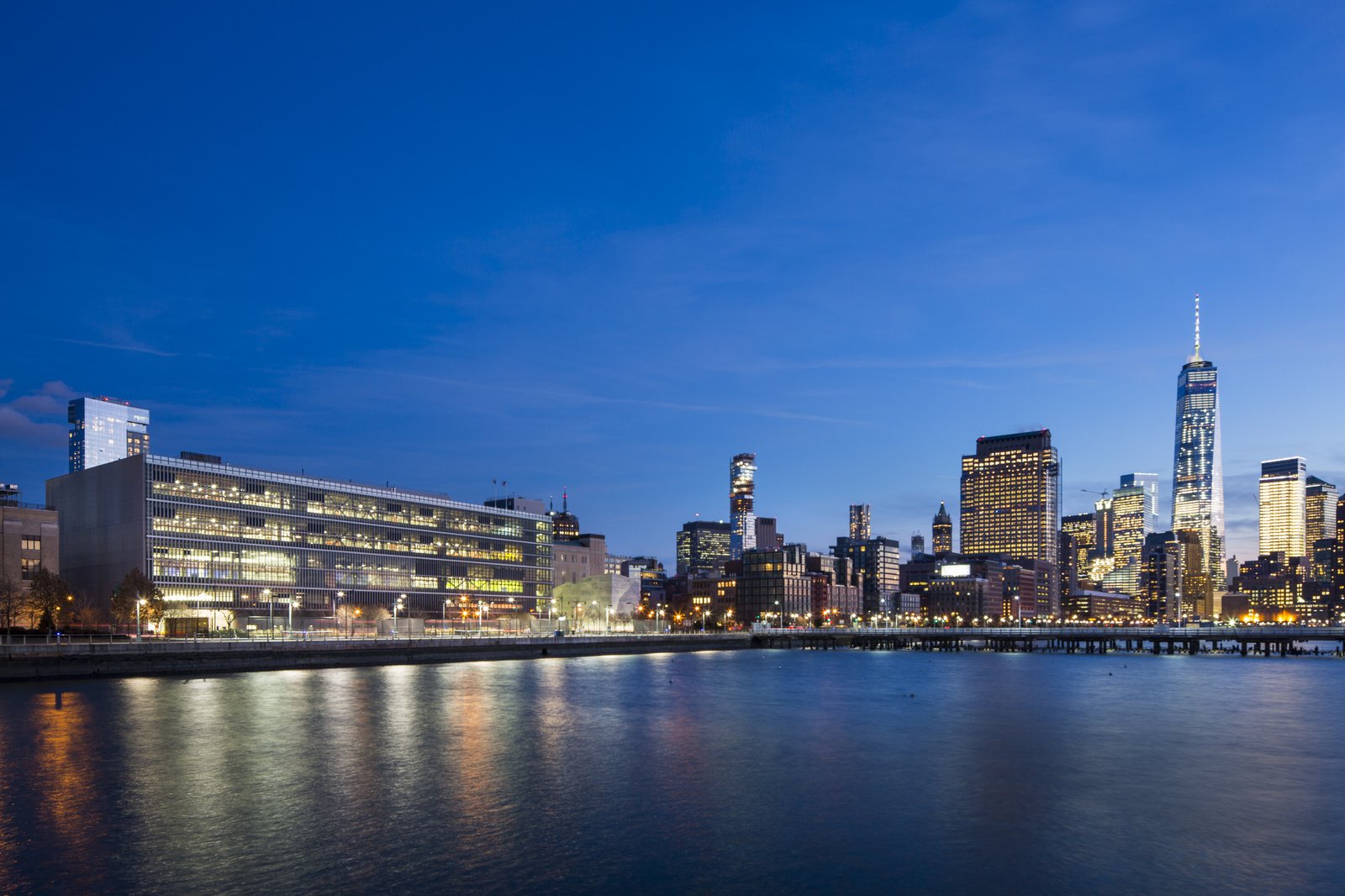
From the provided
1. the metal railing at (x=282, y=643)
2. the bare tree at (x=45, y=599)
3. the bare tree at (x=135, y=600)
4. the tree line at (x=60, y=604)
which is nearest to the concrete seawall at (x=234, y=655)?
the metal railing at (x=282, y=643)

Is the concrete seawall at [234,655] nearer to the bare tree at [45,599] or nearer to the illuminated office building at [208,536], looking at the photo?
the bare tree at [45,599]

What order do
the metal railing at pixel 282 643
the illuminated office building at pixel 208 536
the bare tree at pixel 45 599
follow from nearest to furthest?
the metal railing at pixel 282 643 < the bare tree at pixel 45 599 < the illuminated office building at pixel 208 536

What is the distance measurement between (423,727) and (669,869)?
37979mm

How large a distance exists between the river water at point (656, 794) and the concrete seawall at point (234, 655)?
13.5 m

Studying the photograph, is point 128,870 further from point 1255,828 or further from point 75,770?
point 1255,828

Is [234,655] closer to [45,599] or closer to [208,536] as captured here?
[45,599]

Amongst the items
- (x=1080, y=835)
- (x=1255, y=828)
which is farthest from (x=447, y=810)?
(x=1255, y=828)

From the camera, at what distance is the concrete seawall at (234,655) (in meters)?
103

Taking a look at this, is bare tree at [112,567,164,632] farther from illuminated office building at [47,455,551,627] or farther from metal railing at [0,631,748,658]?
illuminated office building at [47,455,551,627]

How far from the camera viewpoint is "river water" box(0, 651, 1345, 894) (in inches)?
1353

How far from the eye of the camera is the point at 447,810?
142 ft

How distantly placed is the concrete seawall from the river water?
1355 centimetres

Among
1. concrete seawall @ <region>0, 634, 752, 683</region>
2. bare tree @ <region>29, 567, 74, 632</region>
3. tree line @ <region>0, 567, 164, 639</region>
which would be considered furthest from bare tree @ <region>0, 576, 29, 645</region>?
concrete seawall @ <region>0, 634, 752, 683</region>

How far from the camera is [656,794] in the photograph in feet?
157
